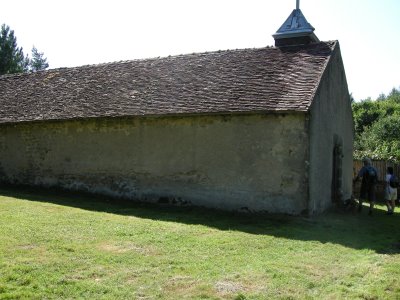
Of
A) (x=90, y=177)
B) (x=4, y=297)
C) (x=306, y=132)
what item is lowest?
(x=4, y=297)

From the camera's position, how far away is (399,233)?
36.1ft

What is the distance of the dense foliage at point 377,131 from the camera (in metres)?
26.5

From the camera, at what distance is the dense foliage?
26.5m

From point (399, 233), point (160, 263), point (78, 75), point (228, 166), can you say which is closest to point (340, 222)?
point (399, 233)

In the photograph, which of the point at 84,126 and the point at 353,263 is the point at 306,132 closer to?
the point at 353,263

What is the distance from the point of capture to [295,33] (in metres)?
17.0

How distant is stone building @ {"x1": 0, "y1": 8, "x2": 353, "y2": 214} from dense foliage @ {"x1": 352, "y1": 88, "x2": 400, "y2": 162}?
853cm

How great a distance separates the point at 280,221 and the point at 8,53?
42118 mm

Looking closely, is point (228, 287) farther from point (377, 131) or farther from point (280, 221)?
point (377, 131)


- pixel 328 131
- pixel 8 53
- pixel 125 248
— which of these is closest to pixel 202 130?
pixel 328 131

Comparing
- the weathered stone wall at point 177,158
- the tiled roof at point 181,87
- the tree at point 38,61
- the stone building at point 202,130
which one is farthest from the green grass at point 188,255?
the tree at point 38,61

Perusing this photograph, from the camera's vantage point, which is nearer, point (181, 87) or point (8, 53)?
point (181, 87)

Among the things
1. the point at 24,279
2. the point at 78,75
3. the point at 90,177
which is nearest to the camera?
the point at 24,279

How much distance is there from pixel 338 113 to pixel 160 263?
11.5 m
